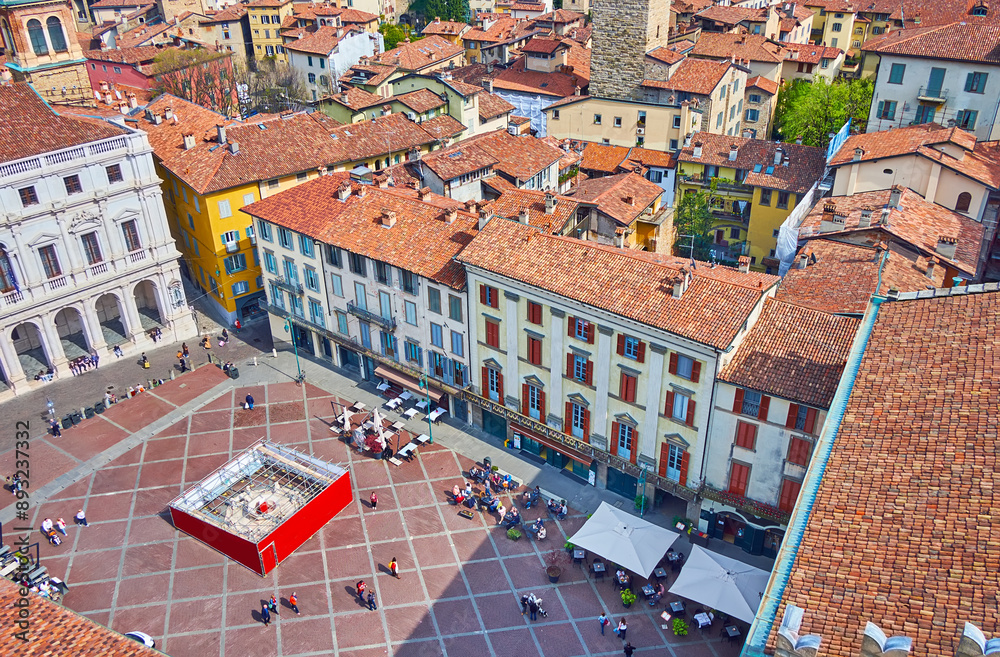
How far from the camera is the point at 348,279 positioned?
56.0m

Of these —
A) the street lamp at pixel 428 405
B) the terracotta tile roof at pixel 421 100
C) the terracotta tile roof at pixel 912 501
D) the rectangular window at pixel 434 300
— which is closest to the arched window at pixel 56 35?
the terracotta tile roof at pixel 421 100

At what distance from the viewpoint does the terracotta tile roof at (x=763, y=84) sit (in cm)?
9344

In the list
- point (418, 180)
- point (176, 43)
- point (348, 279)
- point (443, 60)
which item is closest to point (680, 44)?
point (443, 60)

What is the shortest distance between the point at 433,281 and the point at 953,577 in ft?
117

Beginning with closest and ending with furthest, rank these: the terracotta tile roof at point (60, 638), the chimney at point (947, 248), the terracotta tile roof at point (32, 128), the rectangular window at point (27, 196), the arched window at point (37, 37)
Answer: the terracotta tile roof at point (60, 638)
the chimney at point (947, 248)
the terracotta tile roof at point (32, 128)
the rectangular window at point (27, 196)
the arched window at point (37, 37)

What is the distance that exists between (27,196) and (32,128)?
508 centimetres

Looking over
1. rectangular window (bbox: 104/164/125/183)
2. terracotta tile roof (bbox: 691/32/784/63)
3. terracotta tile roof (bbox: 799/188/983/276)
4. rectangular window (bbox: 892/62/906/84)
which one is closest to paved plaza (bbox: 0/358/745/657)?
rectangular window (bbox: 104/164/125/183)

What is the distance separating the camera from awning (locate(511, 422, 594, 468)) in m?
47.5

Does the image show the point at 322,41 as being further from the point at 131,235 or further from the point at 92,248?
the point at 92,248

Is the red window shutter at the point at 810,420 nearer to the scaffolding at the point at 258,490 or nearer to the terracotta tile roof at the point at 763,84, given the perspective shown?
the scaffolding at the point at 258,490

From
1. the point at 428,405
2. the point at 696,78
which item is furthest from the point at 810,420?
the point at 696,78

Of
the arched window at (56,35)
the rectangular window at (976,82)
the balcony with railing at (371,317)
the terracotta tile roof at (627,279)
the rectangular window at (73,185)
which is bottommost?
the balcony with railing at (371,317)

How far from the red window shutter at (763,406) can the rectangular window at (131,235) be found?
49.3m

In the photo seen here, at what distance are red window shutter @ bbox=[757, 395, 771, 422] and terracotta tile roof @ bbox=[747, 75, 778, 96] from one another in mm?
66312
